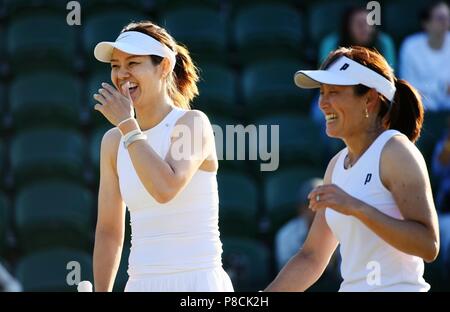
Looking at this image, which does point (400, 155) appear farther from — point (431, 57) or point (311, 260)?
point (431, 57)

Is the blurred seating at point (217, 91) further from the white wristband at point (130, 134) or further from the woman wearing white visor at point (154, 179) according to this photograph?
the white wristband at point (130, 134)

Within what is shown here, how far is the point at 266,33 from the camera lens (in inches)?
340

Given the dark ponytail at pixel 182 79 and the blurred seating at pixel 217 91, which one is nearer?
the dark ponytail at pixel 182 79

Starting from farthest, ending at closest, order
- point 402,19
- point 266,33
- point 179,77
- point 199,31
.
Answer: point 402,19 → point 266,33 → point 199,31 → point 179,77

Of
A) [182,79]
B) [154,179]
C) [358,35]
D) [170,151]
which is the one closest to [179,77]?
[182,79]

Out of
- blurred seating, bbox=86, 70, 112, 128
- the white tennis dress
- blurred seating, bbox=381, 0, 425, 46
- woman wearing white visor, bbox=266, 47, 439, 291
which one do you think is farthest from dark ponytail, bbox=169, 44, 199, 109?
blurred seating, bbox=381, 0, 425, 46

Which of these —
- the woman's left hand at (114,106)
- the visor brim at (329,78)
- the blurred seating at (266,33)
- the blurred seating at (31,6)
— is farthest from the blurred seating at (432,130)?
the woman's left hand at (114,106)

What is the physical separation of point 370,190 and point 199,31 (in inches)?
178

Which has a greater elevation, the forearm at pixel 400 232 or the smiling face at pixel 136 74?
the smiling face at pixel 136 74

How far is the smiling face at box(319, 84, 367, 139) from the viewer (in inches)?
168

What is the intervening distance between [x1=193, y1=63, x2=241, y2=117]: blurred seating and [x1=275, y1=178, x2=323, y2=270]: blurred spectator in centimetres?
106

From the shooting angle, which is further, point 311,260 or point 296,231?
point 296,231

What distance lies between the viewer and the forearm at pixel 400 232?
3920 millimetres

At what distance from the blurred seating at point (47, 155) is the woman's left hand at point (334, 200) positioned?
162 inches
